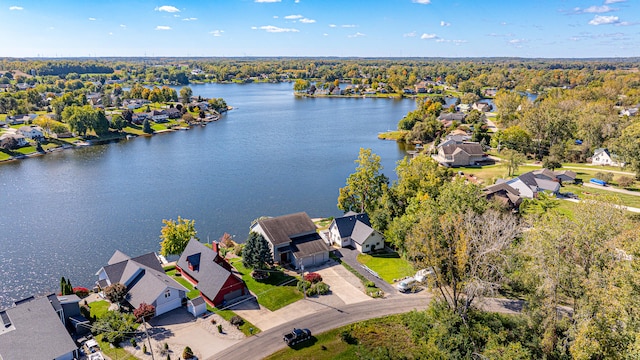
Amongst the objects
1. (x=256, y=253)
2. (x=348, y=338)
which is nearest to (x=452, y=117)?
(x=256, y=253)

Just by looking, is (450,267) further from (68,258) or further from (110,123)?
(110,123)

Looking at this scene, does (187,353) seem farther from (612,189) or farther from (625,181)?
(625,181)

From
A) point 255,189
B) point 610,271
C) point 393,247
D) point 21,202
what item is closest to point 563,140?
point 393,247

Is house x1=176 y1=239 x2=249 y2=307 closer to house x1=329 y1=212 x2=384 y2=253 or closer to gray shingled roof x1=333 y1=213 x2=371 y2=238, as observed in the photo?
house x1=329 y1=212 x2=384 y2=253

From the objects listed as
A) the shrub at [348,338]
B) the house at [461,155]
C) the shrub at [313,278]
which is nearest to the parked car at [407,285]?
the shrub at [313,278]

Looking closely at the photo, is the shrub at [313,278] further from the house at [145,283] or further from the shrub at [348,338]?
the house at [145,283]
